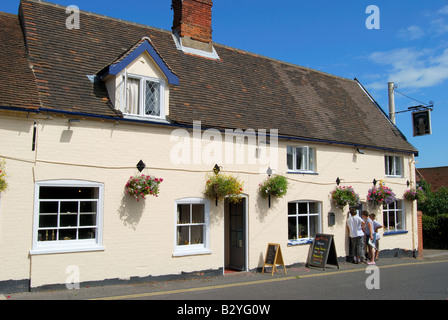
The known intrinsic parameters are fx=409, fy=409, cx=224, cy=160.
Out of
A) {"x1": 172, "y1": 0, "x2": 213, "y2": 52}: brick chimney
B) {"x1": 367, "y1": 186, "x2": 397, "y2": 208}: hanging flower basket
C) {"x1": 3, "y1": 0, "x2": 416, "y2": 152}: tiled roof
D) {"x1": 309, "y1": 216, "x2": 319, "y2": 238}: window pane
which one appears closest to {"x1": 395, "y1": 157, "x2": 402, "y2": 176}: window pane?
{"x1": 3, "y1": 0, "x2": 416, "y2": 152}: tiled roof

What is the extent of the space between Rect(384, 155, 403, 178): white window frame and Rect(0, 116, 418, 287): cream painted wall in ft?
17.9

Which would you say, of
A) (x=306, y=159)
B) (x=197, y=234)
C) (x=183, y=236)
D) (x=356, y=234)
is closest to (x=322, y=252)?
(x=356, y=234)

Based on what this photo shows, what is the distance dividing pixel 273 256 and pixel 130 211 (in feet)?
15.1

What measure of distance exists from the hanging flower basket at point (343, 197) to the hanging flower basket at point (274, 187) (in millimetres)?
2703

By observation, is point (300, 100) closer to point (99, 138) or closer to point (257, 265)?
point (257, 265)

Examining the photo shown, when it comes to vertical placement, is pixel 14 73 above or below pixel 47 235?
above

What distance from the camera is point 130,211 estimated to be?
10.3 meters

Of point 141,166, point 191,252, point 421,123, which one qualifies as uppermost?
point 421,123

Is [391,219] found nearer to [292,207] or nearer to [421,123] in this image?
[421,123]

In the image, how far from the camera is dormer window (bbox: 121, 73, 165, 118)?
10.9 m

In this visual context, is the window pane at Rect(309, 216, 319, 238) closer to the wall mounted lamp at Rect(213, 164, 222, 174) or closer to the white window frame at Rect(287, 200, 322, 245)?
the white window frame at Rect(287, 200, 322, 245)

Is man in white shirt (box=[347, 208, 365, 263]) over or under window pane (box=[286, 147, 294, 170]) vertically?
under

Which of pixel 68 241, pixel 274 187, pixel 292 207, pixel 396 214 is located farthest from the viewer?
pixel 396 214

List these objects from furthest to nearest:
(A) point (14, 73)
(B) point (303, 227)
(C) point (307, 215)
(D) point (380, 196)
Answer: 1. (D) point (380, 196)
2. (C) point (307, 215)
3. (B) point (303, 227)
4. (A) point (14, 73)
